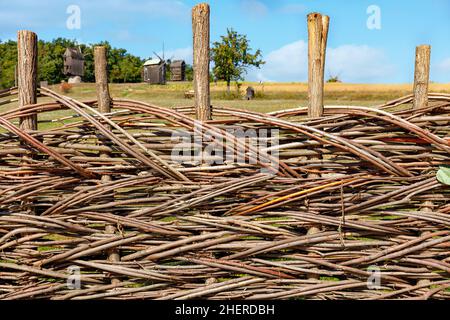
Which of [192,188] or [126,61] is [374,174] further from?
[126,61]

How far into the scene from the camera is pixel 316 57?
270 cm

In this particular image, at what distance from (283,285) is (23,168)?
1557 mm

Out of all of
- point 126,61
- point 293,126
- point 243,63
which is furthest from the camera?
point 126,61

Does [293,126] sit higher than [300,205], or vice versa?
[293,126]

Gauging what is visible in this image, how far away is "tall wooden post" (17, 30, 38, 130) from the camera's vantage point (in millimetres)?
2781

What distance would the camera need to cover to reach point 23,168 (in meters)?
2.78

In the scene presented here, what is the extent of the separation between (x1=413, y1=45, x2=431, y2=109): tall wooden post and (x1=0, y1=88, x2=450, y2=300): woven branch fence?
78 mm

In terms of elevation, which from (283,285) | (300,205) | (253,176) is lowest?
(283,285)

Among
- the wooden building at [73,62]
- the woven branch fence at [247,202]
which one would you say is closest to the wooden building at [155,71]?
the wooden building at [73,62]

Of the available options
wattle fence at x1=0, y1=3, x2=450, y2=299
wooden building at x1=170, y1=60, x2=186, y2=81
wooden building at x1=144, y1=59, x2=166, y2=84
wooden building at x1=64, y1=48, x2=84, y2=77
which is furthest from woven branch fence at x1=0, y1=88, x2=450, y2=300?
wooden building at x1=170, y1=60, x2=186, y2=81

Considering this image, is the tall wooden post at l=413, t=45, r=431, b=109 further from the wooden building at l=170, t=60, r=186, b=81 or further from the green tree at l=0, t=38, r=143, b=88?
the wooden building at l=170, t=60, r=186, b=81

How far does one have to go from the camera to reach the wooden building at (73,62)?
5341 centimetres

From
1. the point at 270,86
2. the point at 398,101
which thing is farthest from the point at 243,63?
the point at 398,101
